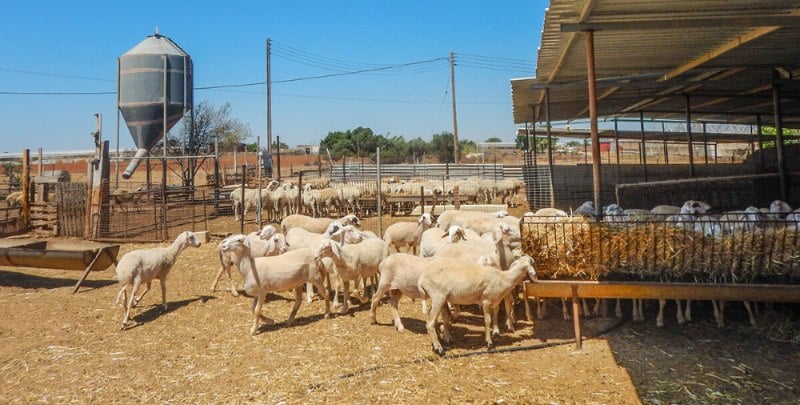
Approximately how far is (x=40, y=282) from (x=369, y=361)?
934 centimetres

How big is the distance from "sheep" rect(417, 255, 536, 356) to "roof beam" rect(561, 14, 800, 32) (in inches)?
143

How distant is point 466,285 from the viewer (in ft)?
20.7

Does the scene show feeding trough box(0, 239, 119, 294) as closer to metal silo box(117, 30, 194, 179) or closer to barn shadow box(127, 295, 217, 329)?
barn shadow box(127, 295, 217, 329)

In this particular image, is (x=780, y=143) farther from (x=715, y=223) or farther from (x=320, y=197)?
(x=320, y=197)

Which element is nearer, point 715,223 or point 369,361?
point 369,361

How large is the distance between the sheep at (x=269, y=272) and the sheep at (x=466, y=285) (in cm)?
211

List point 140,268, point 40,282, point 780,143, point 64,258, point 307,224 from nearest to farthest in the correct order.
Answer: point 140,268, point 64,258, point 40,282, point 780,143, point 307,224

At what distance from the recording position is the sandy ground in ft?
17.0

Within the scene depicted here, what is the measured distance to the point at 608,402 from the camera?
489 cm

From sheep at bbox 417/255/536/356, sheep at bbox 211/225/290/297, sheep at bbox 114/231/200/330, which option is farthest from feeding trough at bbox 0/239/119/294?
sheep at bbox 417/255/536/356

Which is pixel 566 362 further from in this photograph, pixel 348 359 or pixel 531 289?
pixel 348 359

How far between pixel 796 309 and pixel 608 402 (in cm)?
419

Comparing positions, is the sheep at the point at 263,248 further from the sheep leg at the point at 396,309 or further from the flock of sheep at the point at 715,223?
the flock of sheep at the point at 715,223

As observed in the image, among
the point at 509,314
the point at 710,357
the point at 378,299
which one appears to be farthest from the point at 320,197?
the point at 710,357
